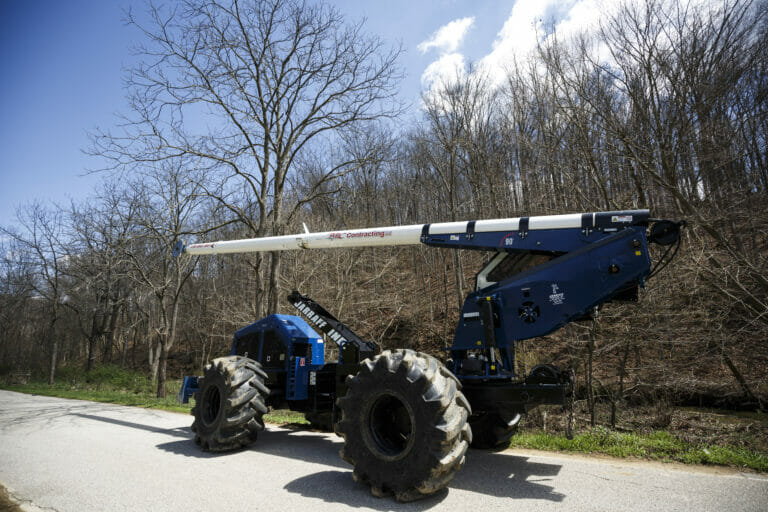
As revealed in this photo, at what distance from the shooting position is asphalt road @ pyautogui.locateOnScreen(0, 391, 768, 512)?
4.31 metres

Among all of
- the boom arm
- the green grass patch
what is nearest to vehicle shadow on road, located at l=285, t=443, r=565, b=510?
the green grass patch

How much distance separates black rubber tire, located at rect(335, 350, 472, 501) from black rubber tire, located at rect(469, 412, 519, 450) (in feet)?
5.94

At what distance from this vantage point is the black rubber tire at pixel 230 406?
6730 millimetres

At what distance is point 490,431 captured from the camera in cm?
660

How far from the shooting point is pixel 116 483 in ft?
17.0

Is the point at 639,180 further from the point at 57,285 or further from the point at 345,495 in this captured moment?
the point at 57,285

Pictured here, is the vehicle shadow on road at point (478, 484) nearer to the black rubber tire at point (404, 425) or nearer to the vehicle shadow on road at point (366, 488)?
the vehicle shadow on road at point (366, 488)

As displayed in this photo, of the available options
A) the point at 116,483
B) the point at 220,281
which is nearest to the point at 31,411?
the point at 116,483

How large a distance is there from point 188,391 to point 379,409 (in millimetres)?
5027

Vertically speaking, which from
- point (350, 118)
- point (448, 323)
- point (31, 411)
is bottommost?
point (31, 411)

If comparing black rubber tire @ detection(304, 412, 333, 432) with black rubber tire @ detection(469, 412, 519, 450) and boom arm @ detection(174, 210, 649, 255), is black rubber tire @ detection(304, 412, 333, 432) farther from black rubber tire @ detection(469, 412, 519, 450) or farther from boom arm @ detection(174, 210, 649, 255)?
boom arm @ detection(174, 210, 649, 255)

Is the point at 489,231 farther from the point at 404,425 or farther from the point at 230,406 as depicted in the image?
the point at 230,406

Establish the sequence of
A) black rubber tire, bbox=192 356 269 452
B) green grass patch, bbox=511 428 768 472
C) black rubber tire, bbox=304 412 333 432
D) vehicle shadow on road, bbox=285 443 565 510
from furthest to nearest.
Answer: black rubber tire, bbox=304 412 333 432 → black rubber tire, bbox=192 356 269 452 → green grass patch, bbox=511 428 768 472 → vehicle shadow on road, bbox=285 443 565 510

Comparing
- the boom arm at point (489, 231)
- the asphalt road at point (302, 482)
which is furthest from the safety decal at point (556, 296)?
the asphalt road at point (302, 482)
